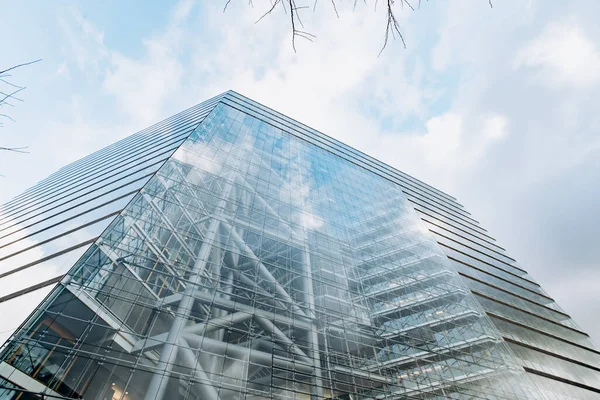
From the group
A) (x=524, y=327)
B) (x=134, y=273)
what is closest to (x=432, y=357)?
(x=524, y=327)

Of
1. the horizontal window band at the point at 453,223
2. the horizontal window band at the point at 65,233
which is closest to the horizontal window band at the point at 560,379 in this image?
the horizontal window band at the point at 453,223

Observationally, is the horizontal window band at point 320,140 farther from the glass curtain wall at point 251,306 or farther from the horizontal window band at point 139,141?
Result: the glass curtain wall at point 251,306

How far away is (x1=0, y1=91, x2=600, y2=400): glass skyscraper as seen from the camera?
680cm

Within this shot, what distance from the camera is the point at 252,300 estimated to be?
375 inches

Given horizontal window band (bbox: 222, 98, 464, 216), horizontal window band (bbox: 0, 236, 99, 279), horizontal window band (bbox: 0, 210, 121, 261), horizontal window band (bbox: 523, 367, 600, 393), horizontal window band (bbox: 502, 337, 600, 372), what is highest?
horizontal window band (bbox: 222, 98, 464, 216)

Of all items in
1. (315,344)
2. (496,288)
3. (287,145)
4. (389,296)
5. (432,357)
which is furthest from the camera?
(287,145)

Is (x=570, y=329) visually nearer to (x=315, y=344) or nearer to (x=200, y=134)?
(x=315, y=344)

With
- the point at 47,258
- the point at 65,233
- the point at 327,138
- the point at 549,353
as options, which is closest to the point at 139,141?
the point at 65,233

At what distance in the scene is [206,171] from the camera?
45.5 ft

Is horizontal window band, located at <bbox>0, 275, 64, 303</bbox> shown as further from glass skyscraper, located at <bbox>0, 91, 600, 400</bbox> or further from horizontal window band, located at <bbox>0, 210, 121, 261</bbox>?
horizontal window band, located at <bbox>0, 210, 121, 261</bbox>

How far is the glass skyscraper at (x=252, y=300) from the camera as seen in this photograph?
268 inches

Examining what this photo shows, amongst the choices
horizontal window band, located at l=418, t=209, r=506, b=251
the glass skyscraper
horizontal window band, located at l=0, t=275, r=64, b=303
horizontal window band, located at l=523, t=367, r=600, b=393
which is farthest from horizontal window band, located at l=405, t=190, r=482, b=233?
horizontal window band, located at l=0, t=275, r=64, b=303

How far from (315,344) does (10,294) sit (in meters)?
8.11

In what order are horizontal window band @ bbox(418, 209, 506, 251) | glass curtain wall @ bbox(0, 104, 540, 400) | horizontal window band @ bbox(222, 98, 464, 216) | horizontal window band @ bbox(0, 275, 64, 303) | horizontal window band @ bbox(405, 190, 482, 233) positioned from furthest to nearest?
horizontal window band @ bbox(405, 190, 482, 233), horizontal window band @ bbox(222, 98, 464, 216), horizontal window band @ bbox(418, 209, 506, 251), horizontal window band @ bbox(0, 275, 64, 303), glass curtain wall @ bbox(0, 104, 540, 400)
